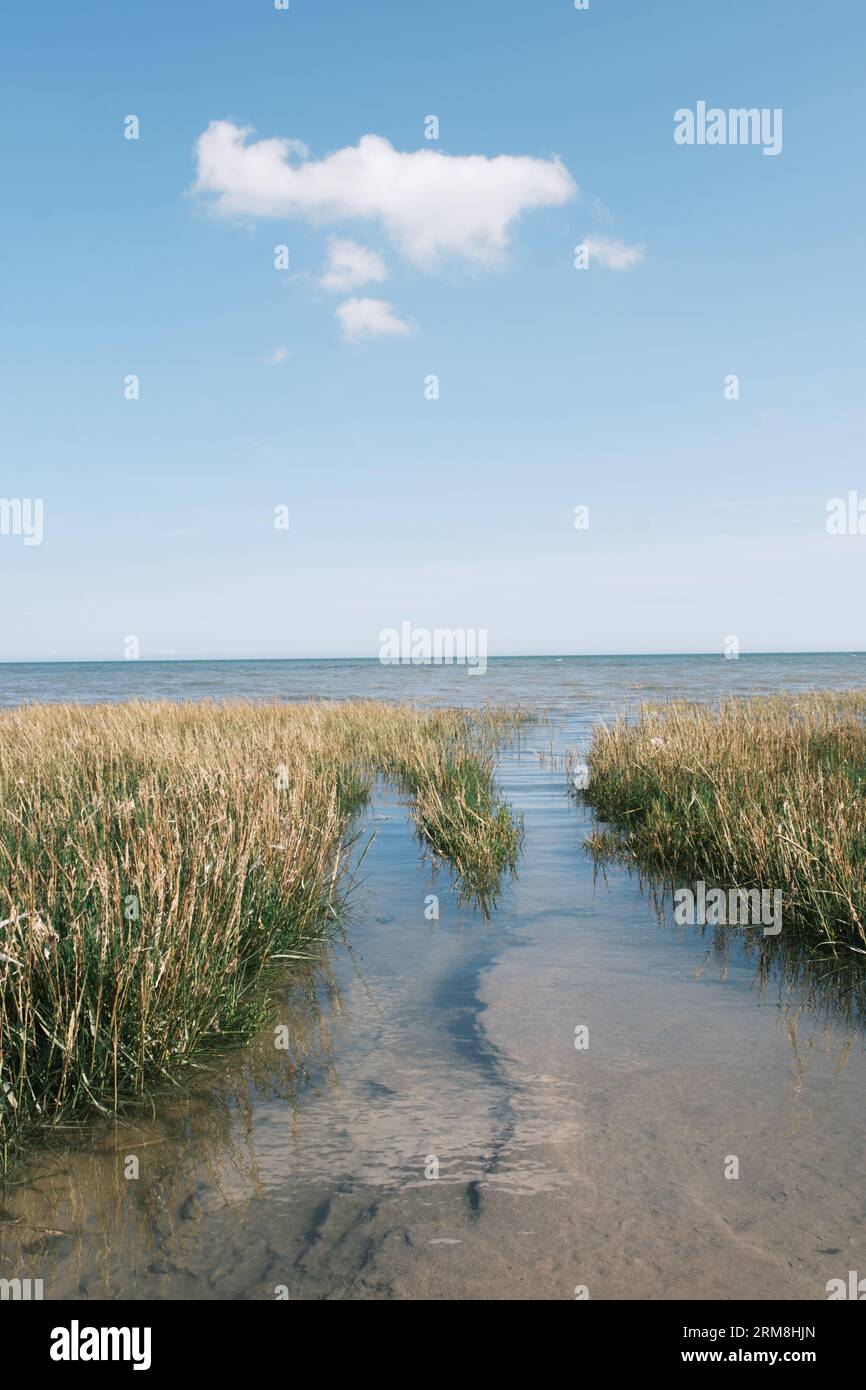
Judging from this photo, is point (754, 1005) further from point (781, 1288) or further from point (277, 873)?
point (277, 873)

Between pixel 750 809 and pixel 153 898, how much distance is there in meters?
5.46

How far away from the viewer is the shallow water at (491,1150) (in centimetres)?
257

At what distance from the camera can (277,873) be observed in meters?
5.59

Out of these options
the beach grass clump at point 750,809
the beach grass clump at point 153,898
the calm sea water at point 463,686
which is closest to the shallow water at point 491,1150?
the beach grass clump at point 153,898

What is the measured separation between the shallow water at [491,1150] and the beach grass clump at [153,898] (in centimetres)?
26

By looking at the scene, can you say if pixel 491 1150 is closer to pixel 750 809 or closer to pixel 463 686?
pixel 750 809

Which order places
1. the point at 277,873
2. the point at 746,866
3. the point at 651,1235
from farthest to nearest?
the point at 746,866
the point at 277,873
the point at 651,1235

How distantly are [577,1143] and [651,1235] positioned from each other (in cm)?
55

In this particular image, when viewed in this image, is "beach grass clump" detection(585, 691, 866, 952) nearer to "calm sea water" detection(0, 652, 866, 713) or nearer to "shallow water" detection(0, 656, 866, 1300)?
"shallow water" detection(0, 656, 866, 1300)

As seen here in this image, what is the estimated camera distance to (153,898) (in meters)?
4.06

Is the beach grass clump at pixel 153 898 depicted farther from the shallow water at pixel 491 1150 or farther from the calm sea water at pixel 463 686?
the calm sea water at pixel 463 686

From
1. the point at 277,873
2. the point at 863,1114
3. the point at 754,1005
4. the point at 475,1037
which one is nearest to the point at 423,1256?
the point at 475,1037

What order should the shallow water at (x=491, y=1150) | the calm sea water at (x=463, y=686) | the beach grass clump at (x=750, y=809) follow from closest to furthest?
the shallow water at (x=491, y=1150)
the beach grass clump at (x=750, y=809)
the calm sea water at (x=463, y=686)
